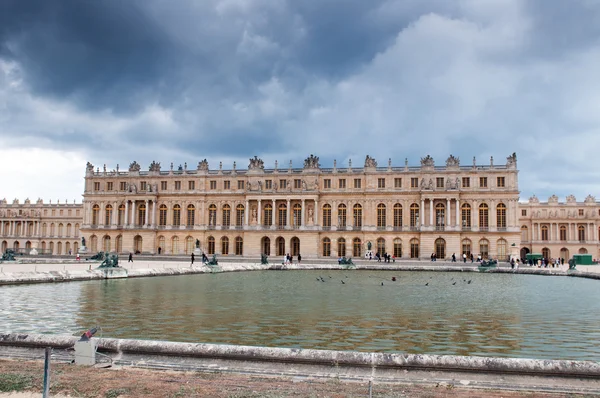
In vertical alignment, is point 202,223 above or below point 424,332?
above

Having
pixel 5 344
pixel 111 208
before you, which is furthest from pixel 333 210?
pixel 5 344

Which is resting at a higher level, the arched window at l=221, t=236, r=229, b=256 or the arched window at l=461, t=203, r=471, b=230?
the arched window at l=461, t=203, r=471, b=230

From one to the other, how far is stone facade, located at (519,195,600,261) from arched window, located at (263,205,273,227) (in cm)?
4715

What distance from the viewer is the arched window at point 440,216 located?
68431mm

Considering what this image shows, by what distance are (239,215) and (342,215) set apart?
588 inches

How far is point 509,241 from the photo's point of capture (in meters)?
66.5

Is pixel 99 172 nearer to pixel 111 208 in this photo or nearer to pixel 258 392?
pixel 111 208

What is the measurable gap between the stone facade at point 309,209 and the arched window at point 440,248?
131 mm

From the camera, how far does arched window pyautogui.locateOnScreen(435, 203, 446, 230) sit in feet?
225

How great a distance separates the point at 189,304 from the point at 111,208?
64332 mm

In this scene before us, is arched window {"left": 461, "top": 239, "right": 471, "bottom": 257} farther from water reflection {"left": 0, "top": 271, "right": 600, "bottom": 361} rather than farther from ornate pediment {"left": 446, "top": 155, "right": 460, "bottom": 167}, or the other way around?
water reflection {"left": 0, "top": 271, "right": 600, "bottom": 361}

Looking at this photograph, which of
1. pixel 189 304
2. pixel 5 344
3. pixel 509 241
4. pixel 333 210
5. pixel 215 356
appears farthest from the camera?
pixel 333 210

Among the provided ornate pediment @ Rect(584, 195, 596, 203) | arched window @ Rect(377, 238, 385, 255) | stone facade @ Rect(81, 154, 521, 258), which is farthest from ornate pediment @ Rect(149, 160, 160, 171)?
ornate pediment @ Rect(584, 195, 596, 203)

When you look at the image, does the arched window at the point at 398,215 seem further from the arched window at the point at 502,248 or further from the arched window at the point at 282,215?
the arched window at the point at 282,215
